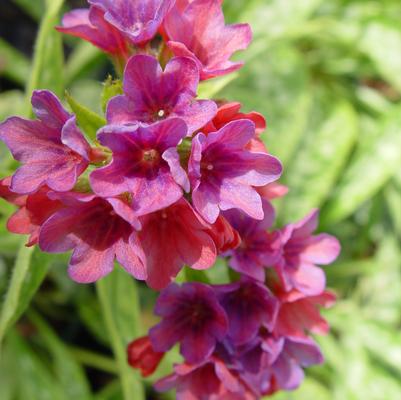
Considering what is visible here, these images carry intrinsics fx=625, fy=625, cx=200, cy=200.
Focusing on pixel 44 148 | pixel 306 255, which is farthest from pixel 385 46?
pixel 44 148

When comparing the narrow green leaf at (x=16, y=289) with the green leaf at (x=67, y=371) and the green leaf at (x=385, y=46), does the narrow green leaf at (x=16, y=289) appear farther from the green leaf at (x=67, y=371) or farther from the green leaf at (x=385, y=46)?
the green leaf at (x=385, y=46)

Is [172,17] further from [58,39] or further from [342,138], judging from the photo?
[342,138]

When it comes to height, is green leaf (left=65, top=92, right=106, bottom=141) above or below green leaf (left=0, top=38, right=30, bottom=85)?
above

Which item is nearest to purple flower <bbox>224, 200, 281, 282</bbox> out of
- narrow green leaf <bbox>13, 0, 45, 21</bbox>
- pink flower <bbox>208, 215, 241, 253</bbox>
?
pink flower <bbox>208, 215, 241, 253</bbox>

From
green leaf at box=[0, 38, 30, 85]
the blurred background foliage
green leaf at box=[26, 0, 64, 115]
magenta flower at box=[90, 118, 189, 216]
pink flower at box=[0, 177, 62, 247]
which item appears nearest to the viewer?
magenta flower at box=[90, 118, 189, 216]

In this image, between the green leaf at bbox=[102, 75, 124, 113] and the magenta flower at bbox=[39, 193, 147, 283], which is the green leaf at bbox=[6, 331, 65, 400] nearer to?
the magenta flower at bbox=[39, 193, 147, 283]

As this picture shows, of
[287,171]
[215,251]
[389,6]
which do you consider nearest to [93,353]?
[287,171]

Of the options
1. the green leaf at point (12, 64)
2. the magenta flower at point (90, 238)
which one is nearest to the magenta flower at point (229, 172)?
the magenta flower at point (90, 238)
